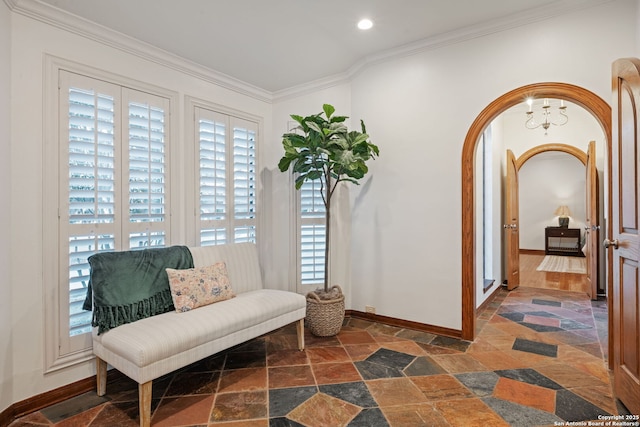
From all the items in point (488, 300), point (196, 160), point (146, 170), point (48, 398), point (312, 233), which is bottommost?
point (48, 398)

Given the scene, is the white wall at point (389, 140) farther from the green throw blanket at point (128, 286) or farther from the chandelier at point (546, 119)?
the chandelier at point (546, 119)

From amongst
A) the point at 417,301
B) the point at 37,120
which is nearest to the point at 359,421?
the point at 417,301

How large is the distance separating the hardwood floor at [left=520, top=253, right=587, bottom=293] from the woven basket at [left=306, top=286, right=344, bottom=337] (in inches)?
152

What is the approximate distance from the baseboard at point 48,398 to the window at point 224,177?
4.58 ft

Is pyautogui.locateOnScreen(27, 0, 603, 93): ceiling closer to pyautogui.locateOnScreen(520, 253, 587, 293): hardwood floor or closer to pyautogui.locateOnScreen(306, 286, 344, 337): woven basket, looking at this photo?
pyautogui.locateOnScreen(306, 286, 344, 337): woven basket

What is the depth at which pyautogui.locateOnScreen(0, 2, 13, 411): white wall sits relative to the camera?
2.07 metres

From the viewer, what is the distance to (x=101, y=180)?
261cm

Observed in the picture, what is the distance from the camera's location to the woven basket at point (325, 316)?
3244 millimetres

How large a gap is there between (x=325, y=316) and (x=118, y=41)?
2.97m

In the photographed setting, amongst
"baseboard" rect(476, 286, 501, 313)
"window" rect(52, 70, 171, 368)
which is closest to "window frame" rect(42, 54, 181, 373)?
"window" rect(52, 70, 171, 368)

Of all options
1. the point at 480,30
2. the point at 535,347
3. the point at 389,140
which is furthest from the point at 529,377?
the point at 480,30

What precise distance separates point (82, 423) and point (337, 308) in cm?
206

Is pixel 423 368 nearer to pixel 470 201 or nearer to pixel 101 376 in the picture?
pixel 470 201

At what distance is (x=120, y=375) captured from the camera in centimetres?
262
